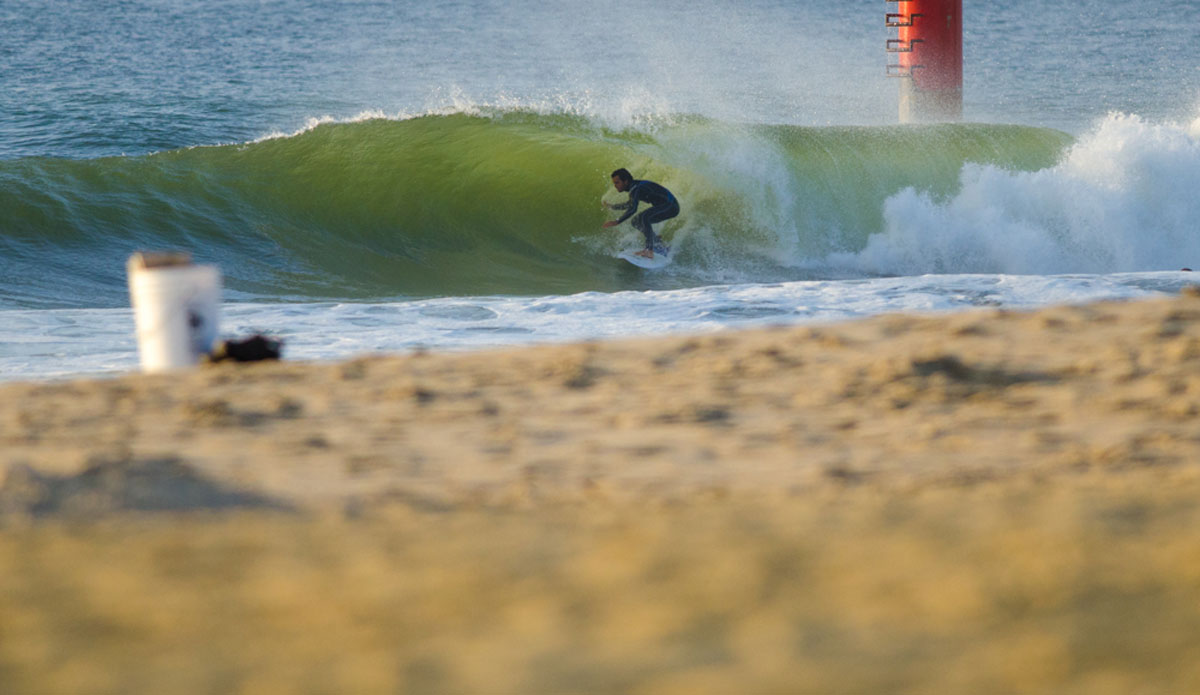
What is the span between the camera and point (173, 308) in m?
4.67

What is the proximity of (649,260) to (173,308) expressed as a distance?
27.4 ft

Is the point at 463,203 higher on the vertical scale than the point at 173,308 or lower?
higher

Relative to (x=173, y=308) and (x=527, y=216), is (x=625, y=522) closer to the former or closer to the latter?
(x=173, y=308)

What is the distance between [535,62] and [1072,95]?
45.3 feet

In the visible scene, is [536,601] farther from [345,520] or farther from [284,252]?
[284,252]

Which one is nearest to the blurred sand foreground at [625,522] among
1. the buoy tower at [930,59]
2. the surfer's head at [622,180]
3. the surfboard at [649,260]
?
the surfer's head at [622,180]

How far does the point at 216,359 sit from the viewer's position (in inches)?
185

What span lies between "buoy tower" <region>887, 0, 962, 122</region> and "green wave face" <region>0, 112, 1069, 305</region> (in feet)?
9.63

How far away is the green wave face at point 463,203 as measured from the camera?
490 inches

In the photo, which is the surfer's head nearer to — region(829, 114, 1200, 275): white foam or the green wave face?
the green wave face

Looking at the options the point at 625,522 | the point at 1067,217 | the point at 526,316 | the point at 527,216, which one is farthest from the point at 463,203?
the point at 625,522

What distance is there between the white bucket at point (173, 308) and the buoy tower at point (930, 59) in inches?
637

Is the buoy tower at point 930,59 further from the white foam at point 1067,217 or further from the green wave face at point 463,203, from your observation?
the white foam at point 1067,217

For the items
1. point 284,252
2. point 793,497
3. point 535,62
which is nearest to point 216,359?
point 793,497
